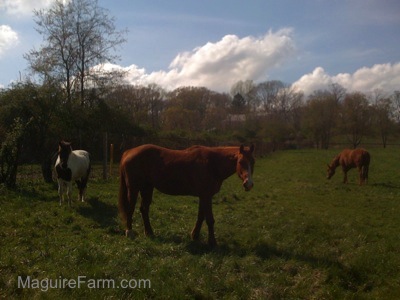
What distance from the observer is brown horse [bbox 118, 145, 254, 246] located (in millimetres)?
7066

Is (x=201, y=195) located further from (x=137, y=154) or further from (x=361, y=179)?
(x=361, y=179)

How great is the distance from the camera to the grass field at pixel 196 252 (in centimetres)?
487

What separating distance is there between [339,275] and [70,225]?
5583mm

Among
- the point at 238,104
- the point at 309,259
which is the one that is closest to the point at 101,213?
the point at 309,259

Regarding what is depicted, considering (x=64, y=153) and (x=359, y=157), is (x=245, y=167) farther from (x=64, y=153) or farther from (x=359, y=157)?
(x=359, y=157)

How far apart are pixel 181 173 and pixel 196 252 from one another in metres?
1.66

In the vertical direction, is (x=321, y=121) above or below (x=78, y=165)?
above

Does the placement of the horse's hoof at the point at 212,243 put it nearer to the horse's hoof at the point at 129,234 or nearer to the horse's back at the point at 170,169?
the horse's back at the point at 170,169

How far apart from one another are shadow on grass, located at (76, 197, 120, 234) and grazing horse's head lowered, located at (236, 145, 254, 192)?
301 centimetres

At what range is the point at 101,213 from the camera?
914 cm

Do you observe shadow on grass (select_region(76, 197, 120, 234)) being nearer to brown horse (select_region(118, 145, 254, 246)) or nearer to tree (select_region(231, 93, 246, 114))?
brown horse (select_region(118, 145, 254, 246))

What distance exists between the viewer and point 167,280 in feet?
16.5

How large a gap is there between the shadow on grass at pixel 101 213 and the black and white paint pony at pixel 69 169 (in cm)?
48

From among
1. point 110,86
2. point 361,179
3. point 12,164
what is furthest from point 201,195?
point 110,86
